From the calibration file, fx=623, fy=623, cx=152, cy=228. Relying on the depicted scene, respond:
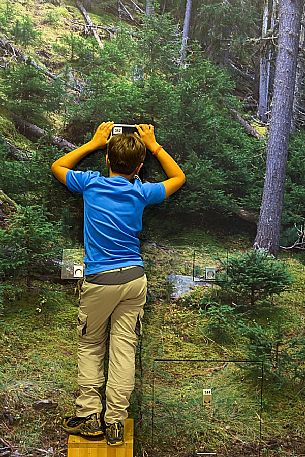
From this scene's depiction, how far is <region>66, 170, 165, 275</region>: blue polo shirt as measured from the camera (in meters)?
3.10

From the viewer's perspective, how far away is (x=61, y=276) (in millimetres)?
3646

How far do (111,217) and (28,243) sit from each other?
696 mm

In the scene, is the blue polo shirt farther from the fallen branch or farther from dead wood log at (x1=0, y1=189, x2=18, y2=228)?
the fallen branch

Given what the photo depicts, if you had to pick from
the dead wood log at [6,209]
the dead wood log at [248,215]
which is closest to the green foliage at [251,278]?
the dead wood log at [248,215]

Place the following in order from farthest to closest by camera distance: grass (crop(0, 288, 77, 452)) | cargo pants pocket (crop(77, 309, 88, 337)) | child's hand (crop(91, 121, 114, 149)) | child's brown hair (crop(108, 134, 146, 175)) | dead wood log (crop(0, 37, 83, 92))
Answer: dead wood log (crop(0, 37, 83, 92))
grass (crop(0, 288, 77, 452))
child's hand (crop(91, 121, 114, 149))
cargo pants pocket (crop(77, 309, 88, 337))
child's brown hair (crop(108, 134, 146, 175))

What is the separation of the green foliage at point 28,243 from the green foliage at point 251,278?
1.00 m

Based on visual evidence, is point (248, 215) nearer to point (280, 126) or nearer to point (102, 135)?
point (280, 126)

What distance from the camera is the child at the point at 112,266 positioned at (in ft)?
10.1

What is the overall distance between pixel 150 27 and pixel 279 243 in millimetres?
1472

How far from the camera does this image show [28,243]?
356 cm

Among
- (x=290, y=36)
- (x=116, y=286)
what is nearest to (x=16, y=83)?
(x=116, y=286)

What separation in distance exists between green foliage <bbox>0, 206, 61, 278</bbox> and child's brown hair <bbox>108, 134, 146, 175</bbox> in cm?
68

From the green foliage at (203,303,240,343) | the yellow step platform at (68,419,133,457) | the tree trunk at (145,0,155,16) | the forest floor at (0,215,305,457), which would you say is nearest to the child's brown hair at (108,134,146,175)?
the forest floor at (0,215,305,457)

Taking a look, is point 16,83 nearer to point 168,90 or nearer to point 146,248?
point 168,90
